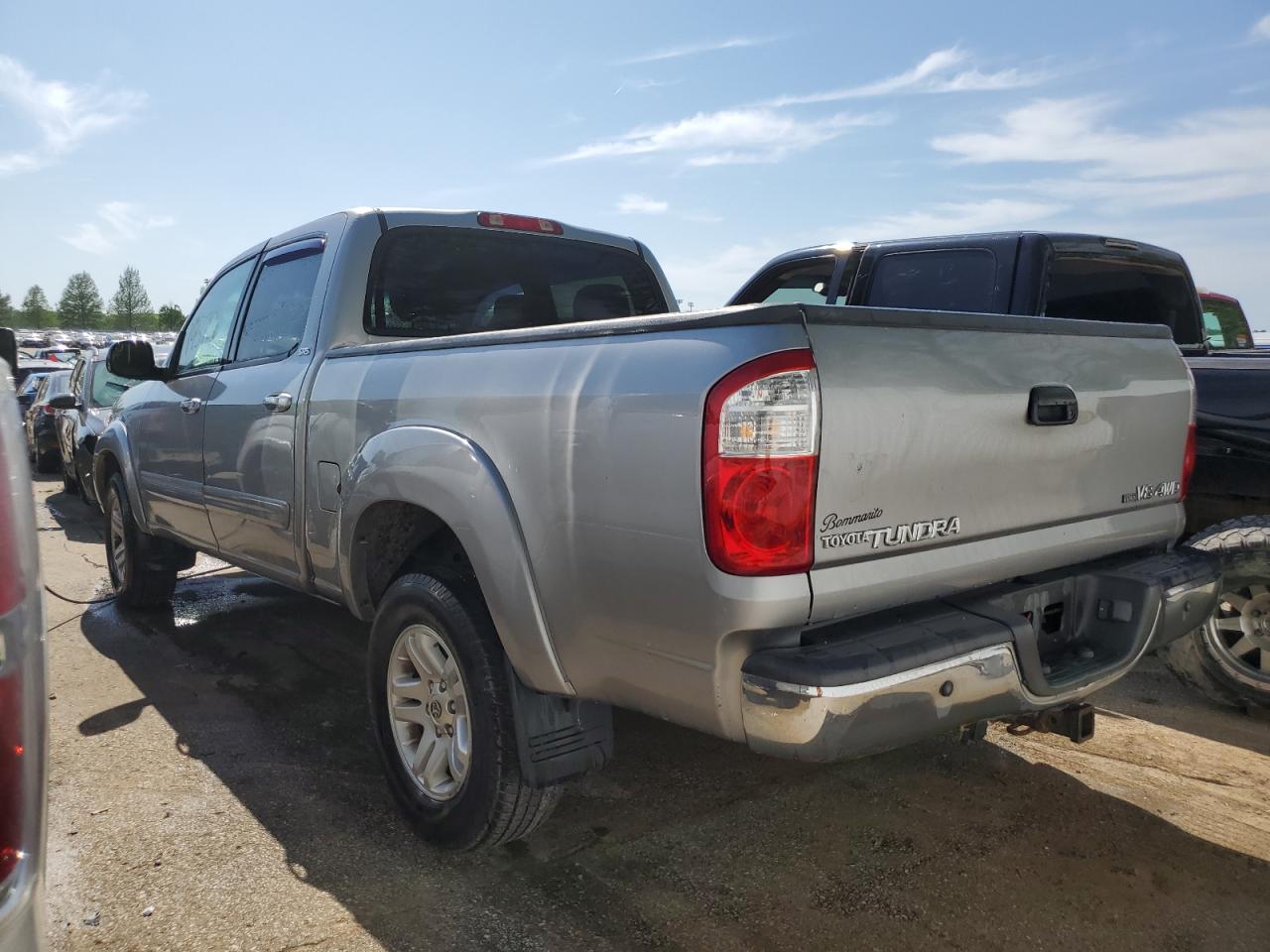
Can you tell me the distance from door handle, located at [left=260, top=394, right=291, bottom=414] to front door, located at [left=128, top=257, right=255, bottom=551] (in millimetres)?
811

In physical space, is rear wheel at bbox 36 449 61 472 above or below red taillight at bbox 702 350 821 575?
below

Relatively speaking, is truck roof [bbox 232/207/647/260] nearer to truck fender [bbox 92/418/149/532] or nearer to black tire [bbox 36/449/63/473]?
truck fender [bbox 92/418/149/532]

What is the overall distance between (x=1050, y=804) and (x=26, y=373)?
66.6ft

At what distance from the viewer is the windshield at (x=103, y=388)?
9352 millimetres

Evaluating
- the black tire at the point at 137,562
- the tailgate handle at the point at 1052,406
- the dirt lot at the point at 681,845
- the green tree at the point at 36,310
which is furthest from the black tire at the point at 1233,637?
the green tree at the point at 36,310

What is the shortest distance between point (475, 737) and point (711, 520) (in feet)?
3.66

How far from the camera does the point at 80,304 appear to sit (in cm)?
13200

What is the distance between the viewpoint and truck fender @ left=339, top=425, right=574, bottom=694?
2.51 m

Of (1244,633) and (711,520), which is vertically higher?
(711,520)

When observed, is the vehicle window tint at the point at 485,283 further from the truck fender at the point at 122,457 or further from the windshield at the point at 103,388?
the windshield at the point at 103,388

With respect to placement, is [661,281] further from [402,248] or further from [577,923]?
[577,923]

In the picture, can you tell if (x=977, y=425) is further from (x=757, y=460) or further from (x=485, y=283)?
(x=485, y=283)

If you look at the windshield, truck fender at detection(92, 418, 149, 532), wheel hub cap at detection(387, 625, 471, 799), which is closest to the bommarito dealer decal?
wheel hub cap at detection(387, 625, 471, 799)

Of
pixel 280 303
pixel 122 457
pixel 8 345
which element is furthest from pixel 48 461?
pixel 8 345
